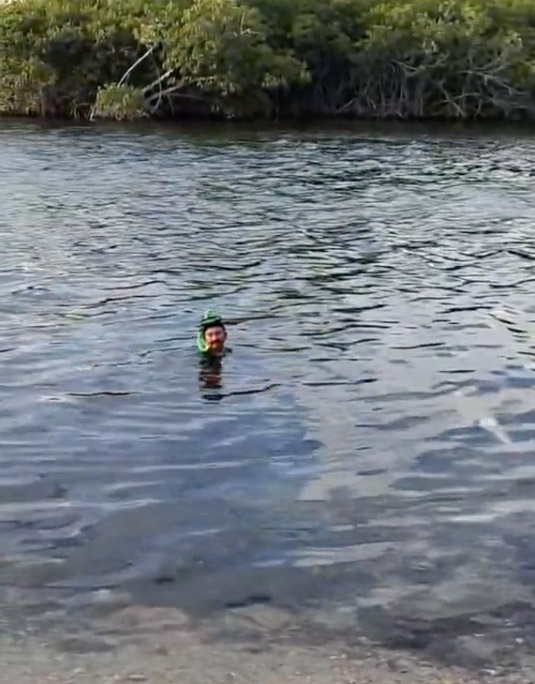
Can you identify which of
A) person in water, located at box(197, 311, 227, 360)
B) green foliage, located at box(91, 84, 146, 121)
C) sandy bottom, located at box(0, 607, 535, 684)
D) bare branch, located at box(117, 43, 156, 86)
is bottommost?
sandy bottom, located at box(0, 607, 535, 684)

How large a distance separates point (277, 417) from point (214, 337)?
7.77 ft

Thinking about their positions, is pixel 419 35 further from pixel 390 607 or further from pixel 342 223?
pixel 390 607

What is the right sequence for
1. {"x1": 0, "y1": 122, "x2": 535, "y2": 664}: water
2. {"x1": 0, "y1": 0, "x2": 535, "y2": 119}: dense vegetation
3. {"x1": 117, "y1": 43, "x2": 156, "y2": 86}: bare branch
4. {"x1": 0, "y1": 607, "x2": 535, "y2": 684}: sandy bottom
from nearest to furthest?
1. {"x1": 0, "y1": 607, "x2": 535, "y2": 684}: sandy bottom
2. {"x1": 0, "y1": 122, "x2": 535, "y2": 664}: water
3. {"x1": 0, "y1": 0, "x2": 535, "y2": 119}: dense vegetation
4. {"x1": 117, "y1": 43, "x2": 156, "y2": 86}: bare branch

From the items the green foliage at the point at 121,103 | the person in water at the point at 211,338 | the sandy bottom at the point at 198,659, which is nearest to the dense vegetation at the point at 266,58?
the green foliage at the point at 121,103

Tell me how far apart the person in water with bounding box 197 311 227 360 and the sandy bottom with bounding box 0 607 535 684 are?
725 cm

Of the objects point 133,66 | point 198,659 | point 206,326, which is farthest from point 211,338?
point 133,66

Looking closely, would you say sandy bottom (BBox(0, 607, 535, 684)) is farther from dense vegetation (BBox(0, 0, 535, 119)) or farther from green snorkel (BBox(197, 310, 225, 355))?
dense vegetation (BBox(0, 0, 535, 119))

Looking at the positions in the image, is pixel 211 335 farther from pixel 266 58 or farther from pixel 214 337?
pixel 266 58

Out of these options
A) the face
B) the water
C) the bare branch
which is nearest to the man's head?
the face

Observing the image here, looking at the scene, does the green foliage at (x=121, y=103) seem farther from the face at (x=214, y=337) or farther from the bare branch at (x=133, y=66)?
the face at (x=214, y=337)

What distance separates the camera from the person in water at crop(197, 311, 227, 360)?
15500mm

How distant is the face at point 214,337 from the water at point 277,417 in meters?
0.36

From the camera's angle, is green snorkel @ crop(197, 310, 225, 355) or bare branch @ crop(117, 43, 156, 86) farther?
bare branch @ crop(117, 43, 156, 86)

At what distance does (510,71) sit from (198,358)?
5404 centimetres
